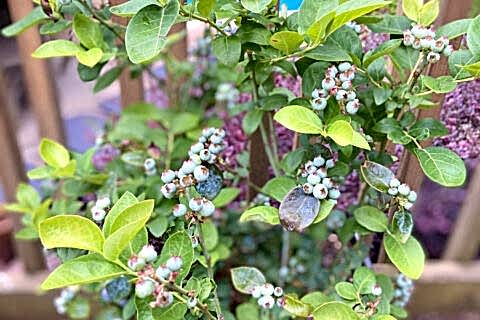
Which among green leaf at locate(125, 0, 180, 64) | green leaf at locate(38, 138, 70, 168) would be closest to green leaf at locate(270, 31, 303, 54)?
green leaf at locate(125, 0, 180, 64)

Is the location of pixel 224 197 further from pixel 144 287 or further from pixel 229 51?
pixel 144 287

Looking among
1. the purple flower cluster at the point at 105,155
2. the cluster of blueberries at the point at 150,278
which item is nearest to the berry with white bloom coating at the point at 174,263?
the cluster of blueberries at the point at 150,278

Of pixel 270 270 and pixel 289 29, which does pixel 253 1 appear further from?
pixel 270 270

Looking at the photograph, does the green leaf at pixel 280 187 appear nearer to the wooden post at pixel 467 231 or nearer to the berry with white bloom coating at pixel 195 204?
the berry with white bloom coating at pixel 195 204

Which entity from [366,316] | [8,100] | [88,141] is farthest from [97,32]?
[88,141]

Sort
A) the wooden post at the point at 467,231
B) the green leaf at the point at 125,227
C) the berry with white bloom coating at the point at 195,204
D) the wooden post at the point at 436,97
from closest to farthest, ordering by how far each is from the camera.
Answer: the green leaf at the point at 125,227 < the berry with white bloom coating at the point at 195,204 < the wooden post at the point at 436,97 < the wooden post at the point at 467,231
